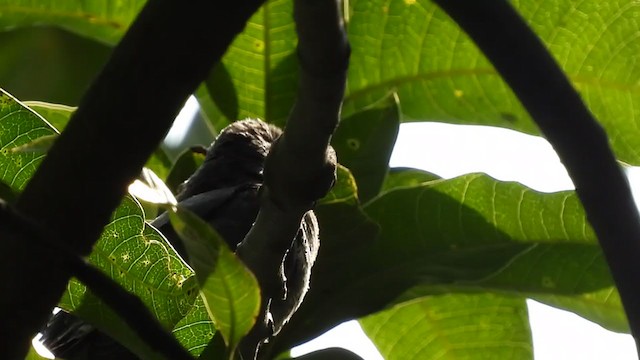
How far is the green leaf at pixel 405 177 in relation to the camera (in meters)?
2.01

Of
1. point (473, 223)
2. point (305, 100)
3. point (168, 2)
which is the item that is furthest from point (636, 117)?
point (168, 2)

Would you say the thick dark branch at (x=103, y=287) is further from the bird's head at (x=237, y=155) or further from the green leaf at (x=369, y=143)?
the bird's head at (x=237, y=155)

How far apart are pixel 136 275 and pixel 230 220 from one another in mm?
623

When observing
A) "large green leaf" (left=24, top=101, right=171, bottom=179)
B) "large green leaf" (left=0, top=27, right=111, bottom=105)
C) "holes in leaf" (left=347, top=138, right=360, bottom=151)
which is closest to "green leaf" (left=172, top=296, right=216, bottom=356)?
"large green leaf" (left=24, top=101, right=171, bottom=179)

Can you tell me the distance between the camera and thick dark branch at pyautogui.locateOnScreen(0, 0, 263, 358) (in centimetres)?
79

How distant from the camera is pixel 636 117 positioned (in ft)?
6.11

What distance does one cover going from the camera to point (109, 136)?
79 cm

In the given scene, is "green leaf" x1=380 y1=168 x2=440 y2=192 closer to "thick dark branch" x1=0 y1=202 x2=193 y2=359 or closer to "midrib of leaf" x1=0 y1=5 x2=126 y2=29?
"midrib of leaf" x1=0 y1=5 x2=126 y2=29

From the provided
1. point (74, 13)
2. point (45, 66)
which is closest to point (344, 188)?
point (74, 13)

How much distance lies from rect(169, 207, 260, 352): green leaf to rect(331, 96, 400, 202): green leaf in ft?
2.59

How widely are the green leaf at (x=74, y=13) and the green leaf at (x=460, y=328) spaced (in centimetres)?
75

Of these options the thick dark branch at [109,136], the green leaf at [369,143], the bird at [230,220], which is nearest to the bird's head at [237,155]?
the bird at [230,220]

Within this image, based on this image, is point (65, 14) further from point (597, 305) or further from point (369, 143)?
point (597, 305)

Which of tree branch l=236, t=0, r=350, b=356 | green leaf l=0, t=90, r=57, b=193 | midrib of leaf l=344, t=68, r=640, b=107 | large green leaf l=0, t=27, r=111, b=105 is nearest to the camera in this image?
tree branch l=236, t=0, r=350, b=356
